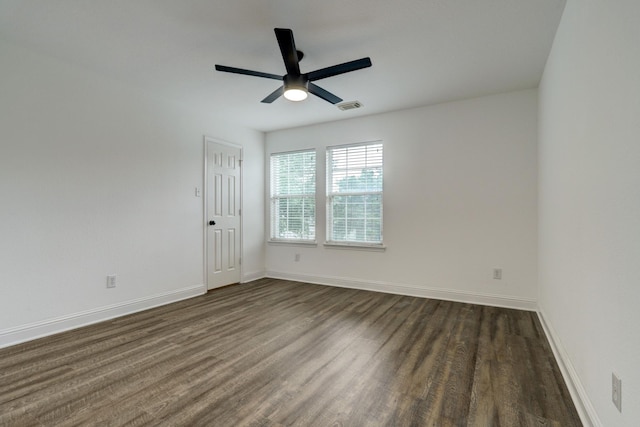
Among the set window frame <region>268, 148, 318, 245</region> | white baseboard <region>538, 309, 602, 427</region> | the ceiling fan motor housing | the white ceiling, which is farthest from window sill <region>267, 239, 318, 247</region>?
white baseboard <region>538, 309, 602, 427</region>

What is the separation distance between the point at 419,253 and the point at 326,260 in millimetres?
1480

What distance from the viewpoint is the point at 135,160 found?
143 inches

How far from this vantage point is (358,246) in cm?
469

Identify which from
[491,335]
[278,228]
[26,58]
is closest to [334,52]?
[26,58]

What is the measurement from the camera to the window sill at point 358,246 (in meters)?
4.51

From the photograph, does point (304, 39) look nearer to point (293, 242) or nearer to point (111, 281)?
point (111, 281)

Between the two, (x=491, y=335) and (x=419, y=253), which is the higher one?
(x=419, y=253)

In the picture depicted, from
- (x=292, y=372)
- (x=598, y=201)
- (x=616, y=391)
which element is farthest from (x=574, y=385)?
(x=292, y=372)

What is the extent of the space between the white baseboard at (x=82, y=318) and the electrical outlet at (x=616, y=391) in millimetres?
4081

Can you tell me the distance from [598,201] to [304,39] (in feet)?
7.58

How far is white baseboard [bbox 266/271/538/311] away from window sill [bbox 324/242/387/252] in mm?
480

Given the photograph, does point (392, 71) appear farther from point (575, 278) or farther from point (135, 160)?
point (135, 160)

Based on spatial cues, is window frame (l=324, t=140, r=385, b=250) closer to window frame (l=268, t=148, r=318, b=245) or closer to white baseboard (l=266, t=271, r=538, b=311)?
window frame (l=268, t=148, r=318, b=245)

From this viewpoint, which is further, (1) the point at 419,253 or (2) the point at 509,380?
(1) the point at 419,253
